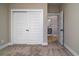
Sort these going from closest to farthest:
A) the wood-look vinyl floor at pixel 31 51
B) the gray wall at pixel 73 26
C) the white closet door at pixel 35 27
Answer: the gray wall at pixel 73 26 → the wood-look vinyl floor at pixel 31 51 → the white closet door at pixel 35 27

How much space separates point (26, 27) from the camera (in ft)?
14.7

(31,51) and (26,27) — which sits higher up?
(26,27)

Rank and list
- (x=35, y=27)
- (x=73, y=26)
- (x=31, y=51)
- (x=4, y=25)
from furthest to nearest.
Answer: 1. (x=35, y=27)
2. (x=4, y=25)
3. (x=31, y=51)
4. (x=73, y=26)

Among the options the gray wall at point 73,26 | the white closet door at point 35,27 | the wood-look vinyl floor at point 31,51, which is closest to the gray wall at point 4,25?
the wood-look vinyl floor at point 31,51

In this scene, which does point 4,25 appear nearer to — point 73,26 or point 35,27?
point 35,27

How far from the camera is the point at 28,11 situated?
14.7 feet

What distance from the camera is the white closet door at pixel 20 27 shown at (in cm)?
423

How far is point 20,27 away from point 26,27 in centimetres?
22

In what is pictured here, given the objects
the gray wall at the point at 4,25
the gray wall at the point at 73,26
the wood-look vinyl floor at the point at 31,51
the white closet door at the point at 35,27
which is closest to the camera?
the gray wall at the point at 73,26

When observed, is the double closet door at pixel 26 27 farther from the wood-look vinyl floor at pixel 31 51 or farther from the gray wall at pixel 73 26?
the gray wall at pixel 73 26

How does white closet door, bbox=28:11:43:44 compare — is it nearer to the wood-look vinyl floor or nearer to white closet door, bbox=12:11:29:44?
white closet door, bbox=12:11:29:44

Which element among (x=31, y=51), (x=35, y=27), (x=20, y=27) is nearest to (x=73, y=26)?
(x=35, y=27)

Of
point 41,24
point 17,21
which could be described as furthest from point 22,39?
point 41,24

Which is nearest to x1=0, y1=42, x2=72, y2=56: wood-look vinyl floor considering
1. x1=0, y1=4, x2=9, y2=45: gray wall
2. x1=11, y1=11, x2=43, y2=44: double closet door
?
x1=11, y1=11, x2=43, y2=44: double closet door
